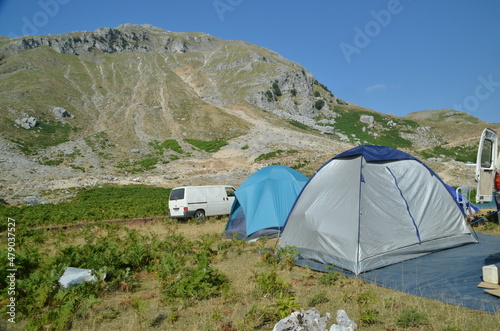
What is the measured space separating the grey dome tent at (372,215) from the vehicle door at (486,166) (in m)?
1.64

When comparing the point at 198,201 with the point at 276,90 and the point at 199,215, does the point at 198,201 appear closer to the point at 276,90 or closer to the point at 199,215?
the point at 199,215

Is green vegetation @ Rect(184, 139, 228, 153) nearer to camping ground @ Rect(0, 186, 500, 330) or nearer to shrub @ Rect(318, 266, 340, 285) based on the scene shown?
camping ground @ Rect(0, 186, 500, 330)

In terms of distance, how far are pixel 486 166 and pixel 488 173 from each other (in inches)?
11.5

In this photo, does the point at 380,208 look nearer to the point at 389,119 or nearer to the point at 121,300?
the point at 121,300

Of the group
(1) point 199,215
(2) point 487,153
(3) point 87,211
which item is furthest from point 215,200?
(2) point 487,153

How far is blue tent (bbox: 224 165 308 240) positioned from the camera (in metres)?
11.0

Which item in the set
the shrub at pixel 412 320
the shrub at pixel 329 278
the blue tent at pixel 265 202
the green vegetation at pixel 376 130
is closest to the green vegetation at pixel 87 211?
the blue tent at pixel 265 202

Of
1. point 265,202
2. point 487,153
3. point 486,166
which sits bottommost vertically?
point 265,202

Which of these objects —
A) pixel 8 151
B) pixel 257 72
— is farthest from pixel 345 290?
pixel 257 72

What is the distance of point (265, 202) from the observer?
11.4 meters

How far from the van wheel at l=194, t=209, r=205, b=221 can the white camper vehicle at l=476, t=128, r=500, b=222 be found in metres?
13.0

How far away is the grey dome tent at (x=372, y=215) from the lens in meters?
7.26

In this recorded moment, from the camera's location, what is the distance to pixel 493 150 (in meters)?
7.05

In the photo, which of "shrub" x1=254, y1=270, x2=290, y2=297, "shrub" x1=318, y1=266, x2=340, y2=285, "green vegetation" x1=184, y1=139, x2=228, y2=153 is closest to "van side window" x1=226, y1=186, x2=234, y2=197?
"shrub" x1=318, y1=266, x2=340, y2=285
